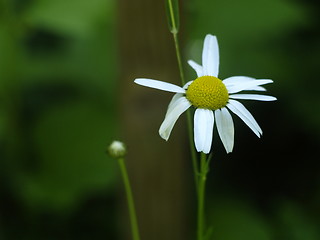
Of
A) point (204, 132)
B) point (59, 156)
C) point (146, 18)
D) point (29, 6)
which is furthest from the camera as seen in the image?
point (59, 156)

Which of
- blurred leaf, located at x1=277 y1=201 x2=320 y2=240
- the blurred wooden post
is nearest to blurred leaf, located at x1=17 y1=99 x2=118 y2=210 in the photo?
the blurred wooden post

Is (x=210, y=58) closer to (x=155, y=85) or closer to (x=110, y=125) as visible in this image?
(x=155, y=85)

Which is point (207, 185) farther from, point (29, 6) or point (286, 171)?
point (29, 6)

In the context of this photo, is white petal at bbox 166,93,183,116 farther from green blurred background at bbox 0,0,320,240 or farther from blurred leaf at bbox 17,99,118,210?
blurred leaf at bbox 17,99,118,210

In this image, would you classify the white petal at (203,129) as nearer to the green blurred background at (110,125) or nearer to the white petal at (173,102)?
the white petal at (173,102)

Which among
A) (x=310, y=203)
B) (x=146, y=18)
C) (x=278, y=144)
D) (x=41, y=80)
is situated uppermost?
(x=146, y=18)

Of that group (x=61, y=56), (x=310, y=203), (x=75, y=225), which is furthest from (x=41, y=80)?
(x=310, y=203)

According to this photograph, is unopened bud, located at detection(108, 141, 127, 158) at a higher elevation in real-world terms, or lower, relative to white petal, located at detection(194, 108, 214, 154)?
lower
